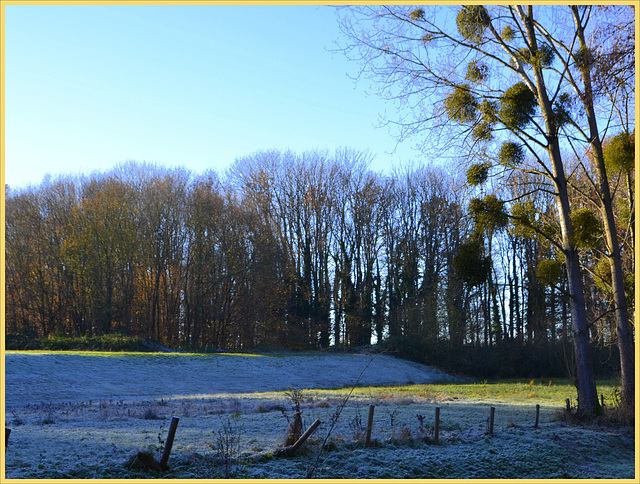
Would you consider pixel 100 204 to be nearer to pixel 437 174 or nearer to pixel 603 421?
pixel 437 174

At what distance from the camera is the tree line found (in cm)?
3569

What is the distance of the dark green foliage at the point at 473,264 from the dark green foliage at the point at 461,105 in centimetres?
288

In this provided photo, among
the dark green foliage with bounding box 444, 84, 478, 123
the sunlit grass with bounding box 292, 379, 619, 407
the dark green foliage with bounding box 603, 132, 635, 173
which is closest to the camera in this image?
the dark green foliage with bounding box 603, 132, 635, 173

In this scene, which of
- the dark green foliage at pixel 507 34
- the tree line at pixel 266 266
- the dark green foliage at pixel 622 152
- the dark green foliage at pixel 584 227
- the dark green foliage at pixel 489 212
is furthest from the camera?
the tree line at pixel 266 266

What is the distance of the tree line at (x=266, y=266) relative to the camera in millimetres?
35688

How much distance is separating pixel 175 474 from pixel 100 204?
1256 inches

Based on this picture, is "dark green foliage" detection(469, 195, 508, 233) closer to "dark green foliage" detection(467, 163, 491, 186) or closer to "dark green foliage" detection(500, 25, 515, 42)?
"dark green foliage" detection(467, 163, 491, 186)

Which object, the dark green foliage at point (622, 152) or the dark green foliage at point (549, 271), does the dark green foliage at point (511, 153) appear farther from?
the dark green foliage at point (549, 271)

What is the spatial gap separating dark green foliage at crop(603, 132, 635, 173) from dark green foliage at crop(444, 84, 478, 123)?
9.54 ft

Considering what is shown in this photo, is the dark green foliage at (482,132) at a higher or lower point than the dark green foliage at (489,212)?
higher

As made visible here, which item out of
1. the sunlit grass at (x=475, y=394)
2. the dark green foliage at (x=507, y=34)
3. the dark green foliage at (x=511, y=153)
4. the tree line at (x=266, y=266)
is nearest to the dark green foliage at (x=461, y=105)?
the dark green foliage at (x=511, y=153)

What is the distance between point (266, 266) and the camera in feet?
126

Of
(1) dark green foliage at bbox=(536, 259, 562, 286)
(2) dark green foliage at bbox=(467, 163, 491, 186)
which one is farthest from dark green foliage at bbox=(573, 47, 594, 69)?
(1) dark green foliage at bbox=(536, 259, 562, 286)

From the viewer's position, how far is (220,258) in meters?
37.6
